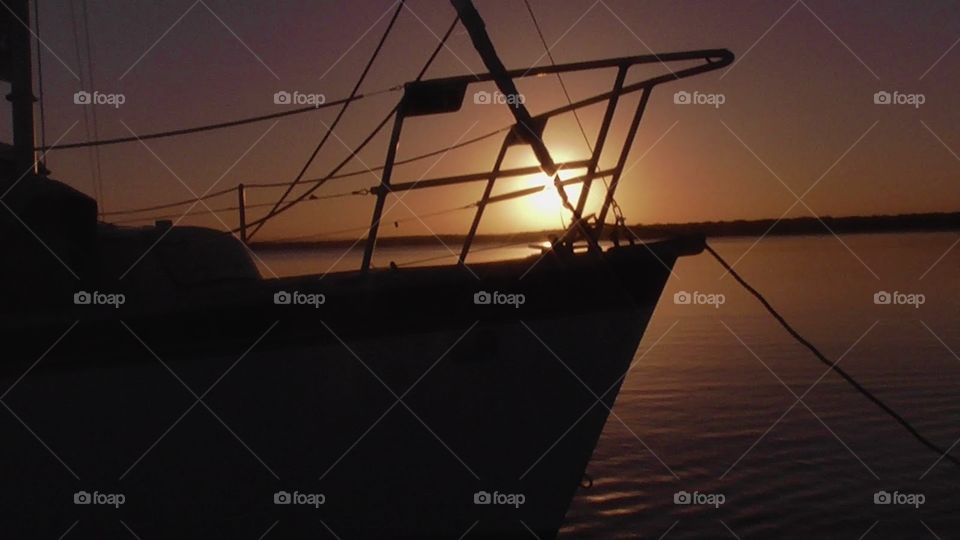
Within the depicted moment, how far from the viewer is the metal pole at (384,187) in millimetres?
6902

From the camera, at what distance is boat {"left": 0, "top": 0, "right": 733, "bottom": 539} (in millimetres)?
6613

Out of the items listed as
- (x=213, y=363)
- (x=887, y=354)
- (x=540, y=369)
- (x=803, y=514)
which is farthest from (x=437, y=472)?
(x=887, y=354)

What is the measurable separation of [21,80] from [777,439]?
8.52m

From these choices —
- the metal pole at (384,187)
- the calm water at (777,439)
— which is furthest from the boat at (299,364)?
the calm water at (777,439)

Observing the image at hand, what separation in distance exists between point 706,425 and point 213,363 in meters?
7.51

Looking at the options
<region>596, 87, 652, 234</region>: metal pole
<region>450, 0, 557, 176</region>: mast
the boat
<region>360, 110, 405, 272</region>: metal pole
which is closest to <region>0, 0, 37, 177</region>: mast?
the boat

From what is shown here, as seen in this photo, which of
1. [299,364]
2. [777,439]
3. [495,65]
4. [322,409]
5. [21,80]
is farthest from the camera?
[777,439]

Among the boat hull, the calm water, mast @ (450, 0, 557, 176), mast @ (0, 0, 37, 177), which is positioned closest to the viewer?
the boat hull

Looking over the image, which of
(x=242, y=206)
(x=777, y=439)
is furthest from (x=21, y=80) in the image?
(x=777, y=439)

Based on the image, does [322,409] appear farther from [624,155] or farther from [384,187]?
[624,155]

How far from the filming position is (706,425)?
495 inches

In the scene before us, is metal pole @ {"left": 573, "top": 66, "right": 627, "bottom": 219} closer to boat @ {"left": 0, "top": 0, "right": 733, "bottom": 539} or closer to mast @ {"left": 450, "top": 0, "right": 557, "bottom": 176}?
boat @ {"left": 0, "top": 0, "right": 733, "bottom": 539}

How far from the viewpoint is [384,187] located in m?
6.90

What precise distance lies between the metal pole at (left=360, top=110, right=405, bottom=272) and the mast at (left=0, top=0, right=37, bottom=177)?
104 inches
